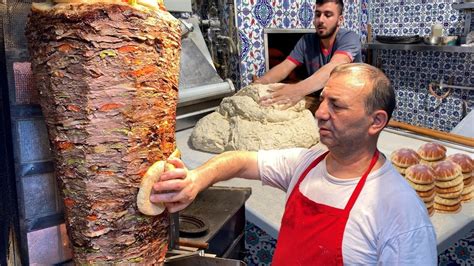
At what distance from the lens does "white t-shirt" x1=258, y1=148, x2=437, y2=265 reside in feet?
3.10

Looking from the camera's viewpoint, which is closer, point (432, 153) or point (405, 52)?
point (432, 153)

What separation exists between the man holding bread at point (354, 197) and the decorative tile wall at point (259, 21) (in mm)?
2483

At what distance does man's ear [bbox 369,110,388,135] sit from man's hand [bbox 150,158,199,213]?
0.50m

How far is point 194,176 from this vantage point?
3.31ft

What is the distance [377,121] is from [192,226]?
605mm

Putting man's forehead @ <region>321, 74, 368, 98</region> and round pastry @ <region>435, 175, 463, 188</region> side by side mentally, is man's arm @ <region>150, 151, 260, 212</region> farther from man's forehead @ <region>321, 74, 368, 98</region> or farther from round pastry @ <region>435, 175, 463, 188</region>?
round pastry @ <region>435, 175, 463, 188</region>

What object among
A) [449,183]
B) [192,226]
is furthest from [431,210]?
[192,226]

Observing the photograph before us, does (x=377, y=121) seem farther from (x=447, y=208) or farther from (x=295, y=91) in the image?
(x=295, y=91)

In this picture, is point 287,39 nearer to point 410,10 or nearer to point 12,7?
point 410,10

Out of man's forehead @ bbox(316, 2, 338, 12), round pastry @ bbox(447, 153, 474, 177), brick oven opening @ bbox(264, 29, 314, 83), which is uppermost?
man's forehead @ bbox(316, 2, 338, 12)

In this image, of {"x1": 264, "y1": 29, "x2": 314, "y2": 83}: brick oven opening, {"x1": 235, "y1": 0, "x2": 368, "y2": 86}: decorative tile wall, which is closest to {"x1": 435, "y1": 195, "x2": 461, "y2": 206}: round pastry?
{"x1": 264, "y1": 29, "x2": 314, "y2": 83}: brick oven opening

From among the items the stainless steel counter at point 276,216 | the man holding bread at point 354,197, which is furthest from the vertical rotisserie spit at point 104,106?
the stainless steel counter at point 276,216

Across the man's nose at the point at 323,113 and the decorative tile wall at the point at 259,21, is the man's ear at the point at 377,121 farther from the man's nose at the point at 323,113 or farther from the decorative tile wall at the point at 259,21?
the decorative tile wall at the point at 259,21

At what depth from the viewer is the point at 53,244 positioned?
0.82 m
